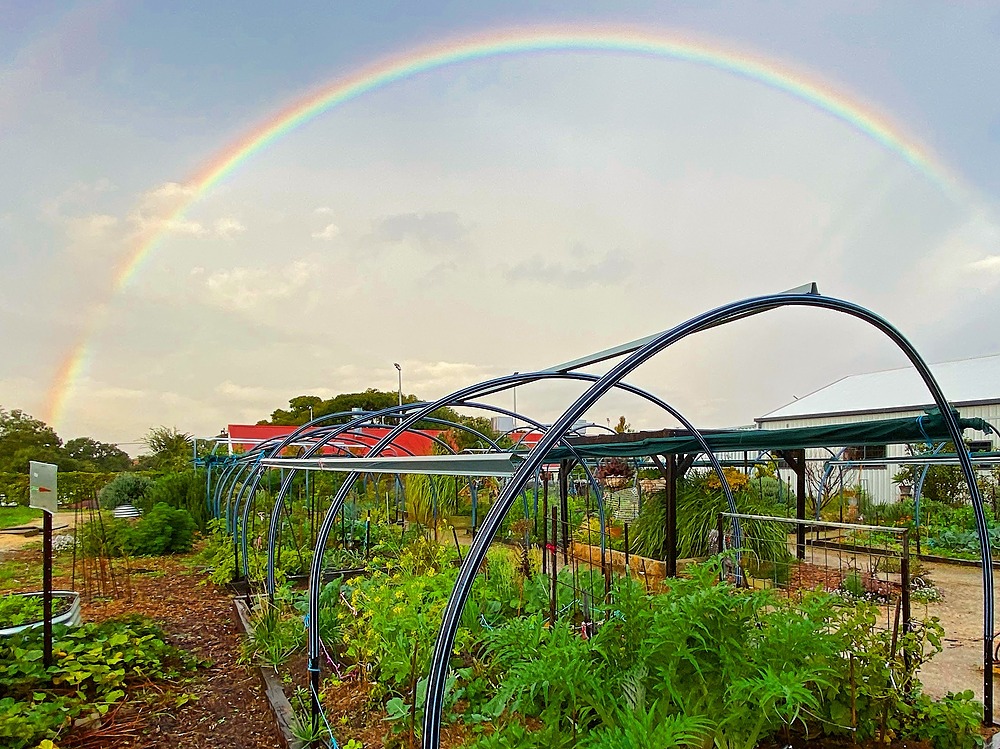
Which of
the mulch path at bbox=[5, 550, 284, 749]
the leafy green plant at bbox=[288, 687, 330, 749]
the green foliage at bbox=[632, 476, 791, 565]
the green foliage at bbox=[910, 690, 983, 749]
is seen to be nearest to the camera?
the green foliage at bbox=[910, 690, 983, 749]

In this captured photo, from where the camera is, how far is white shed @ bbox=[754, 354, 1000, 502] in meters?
18.4

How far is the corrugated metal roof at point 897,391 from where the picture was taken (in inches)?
774

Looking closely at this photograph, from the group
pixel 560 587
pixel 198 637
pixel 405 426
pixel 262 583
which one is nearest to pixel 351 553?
pixel 262 583

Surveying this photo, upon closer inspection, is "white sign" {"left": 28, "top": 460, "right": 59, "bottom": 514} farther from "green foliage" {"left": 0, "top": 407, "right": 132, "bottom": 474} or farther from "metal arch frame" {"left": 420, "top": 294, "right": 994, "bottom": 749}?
"green foliage" {"left": 0, "top": 407, "right": 132, "bottom": 474}

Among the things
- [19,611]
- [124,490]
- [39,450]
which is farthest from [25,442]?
[19,611]

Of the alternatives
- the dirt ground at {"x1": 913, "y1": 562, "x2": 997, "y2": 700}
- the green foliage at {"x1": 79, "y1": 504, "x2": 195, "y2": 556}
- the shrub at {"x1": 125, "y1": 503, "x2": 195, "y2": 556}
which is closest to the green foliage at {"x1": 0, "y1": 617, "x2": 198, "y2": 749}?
the green foliage at {"x1": 79, "y1": 504, "x2": 195, "y2": 556}

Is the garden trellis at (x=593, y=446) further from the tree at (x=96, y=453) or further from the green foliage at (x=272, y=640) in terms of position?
the tree at (x=96, y=453)

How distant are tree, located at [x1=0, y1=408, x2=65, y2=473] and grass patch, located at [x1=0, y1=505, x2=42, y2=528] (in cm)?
769

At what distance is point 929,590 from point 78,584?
10.5 metres

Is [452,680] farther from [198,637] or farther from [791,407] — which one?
[791,407]

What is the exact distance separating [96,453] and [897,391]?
3613 centimetres

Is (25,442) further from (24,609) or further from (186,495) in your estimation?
(24,609)

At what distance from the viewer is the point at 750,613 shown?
329cm

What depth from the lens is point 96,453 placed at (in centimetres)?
3484
